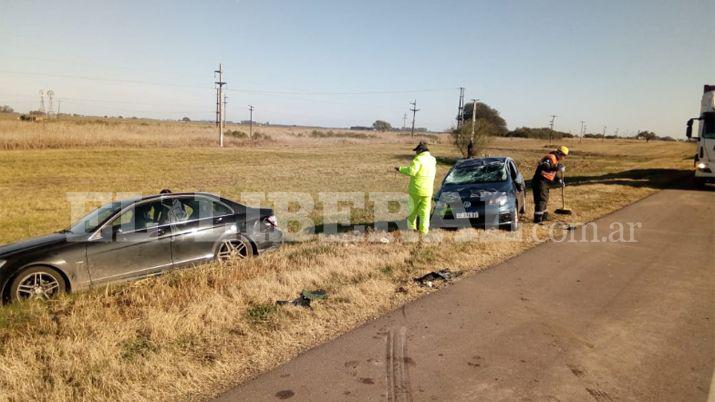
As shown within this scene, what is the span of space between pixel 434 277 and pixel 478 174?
5.05 m

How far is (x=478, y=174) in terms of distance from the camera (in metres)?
10.9

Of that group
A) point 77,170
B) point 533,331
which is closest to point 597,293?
point 533,331

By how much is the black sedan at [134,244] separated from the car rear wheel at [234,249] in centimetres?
2

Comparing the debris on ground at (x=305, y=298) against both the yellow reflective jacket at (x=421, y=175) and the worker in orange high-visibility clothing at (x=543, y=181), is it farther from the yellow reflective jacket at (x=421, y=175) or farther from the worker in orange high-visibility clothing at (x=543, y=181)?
the worker in orange high-visibility clothing at (x=543, y=181)

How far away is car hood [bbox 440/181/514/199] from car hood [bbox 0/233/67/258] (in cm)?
736

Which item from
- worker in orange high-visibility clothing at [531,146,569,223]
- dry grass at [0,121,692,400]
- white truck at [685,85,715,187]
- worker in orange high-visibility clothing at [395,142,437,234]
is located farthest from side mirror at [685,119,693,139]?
worker in orange high-visibility clothing at [395,142,437,234]

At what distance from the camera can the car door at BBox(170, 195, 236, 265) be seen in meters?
7.23

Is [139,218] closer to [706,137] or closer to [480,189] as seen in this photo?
[480,189]

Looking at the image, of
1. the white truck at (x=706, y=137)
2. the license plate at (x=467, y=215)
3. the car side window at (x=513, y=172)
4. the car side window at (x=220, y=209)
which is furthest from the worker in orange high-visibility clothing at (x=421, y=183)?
the white truck at (x=706, y=137)

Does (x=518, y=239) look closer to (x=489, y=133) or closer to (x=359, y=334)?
(x=359, y=334)

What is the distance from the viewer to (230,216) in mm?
7867

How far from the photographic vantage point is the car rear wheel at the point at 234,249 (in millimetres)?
7605

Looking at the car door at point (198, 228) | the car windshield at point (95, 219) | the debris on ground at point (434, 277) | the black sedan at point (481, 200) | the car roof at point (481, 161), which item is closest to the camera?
the debris on ground at point (434, 277)

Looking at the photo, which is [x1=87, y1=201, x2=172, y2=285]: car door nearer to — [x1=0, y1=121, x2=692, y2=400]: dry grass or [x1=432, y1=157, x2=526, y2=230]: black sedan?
[x1=0, y1=121, x2=692, y2=400]: dry grass
